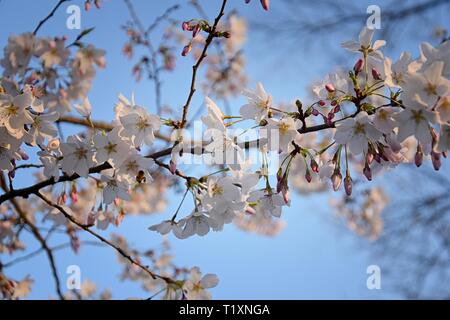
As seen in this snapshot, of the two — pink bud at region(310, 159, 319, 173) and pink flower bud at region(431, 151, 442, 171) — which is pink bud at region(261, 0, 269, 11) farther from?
pink flower bud at region(431, 151, 442, 171)

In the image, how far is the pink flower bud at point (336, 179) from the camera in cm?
159

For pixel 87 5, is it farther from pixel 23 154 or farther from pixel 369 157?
pixel 369 157

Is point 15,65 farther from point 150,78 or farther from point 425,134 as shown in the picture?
point 425,134

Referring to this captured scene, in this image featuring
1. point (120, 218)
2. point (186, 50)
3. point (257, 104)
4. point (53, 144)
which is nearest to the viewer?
point (257, 104)

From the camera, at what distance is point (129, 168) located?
165 cm

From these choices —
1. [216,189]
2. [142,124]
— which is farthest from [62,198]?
[216,189]

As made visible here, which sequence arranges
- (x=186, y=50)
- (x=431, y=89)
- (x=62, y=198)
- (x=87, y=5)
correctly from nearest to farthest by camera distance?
(x=431, y=89) → (x=186, y=50) → (x=62, y=198) → (x=87, y=5)

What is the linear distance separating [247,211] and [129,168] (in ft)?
→ 1.78

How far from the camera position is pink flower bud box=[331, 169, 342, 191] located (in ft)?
5.22

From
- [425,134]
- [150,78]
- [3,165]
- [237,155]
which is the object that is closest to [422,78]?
[425,134]

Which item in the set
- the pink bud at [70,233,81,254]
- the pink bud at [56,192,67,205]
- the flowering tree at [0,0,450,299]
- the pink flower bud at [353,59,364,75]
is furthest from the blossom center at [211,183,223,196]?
the pink bud at [70,233,81,254]

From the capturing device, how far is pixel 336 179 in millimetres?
1607

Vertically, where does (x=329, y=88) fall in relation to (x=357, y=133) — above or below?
above

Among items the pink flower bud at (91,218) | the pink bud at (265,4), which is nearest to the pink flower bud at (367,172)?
the pink bud at (265,4)
